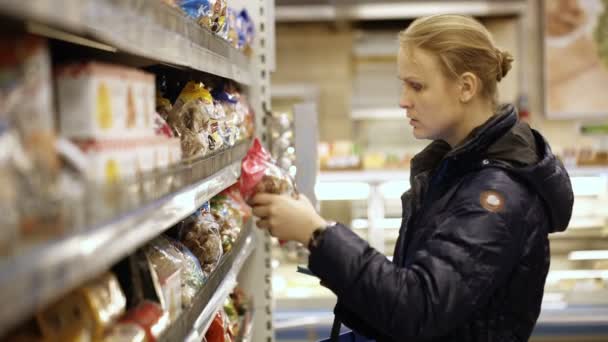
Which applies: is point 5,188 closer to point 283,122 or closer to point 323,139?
point 283,122

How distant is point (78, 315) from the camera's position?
95cm

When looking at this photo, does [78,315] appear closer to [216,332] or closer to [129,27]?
[129,27]

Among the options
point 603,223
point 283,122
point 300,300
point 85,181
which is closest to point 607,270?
point 603,223

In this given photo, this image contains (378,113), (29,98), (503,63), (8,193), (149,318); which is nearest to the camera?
(8,193)

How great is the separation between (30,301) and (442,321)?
1.00 m

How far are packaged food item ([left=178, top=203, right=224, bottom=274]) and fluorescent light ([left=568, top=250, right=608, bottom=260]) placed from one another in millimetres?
3210

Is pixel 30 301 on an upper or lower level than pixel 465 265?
upper

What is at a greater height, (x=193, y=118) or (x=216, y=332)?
(x=193, y=118)

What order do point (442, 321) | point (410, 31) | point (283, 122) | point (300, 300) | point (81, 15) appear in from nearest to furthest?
point (81, 15) → point (442, 321) → point (410, 31) → point (283, 122) → point (300, 300)

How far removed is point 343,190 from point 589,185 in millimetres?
1461

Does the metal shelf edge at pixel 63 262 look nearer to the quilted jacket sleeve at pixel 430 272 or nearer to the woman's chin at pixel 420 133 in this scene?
the quilted jacket sleeve at pixel 430 272

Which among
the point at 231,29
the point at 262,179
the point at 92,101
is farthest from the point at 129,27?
the point at 231,29

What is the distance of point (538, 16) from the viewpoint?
6633 mm

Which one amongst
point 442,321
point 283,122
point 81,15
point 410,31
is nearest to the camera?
point 81,15
